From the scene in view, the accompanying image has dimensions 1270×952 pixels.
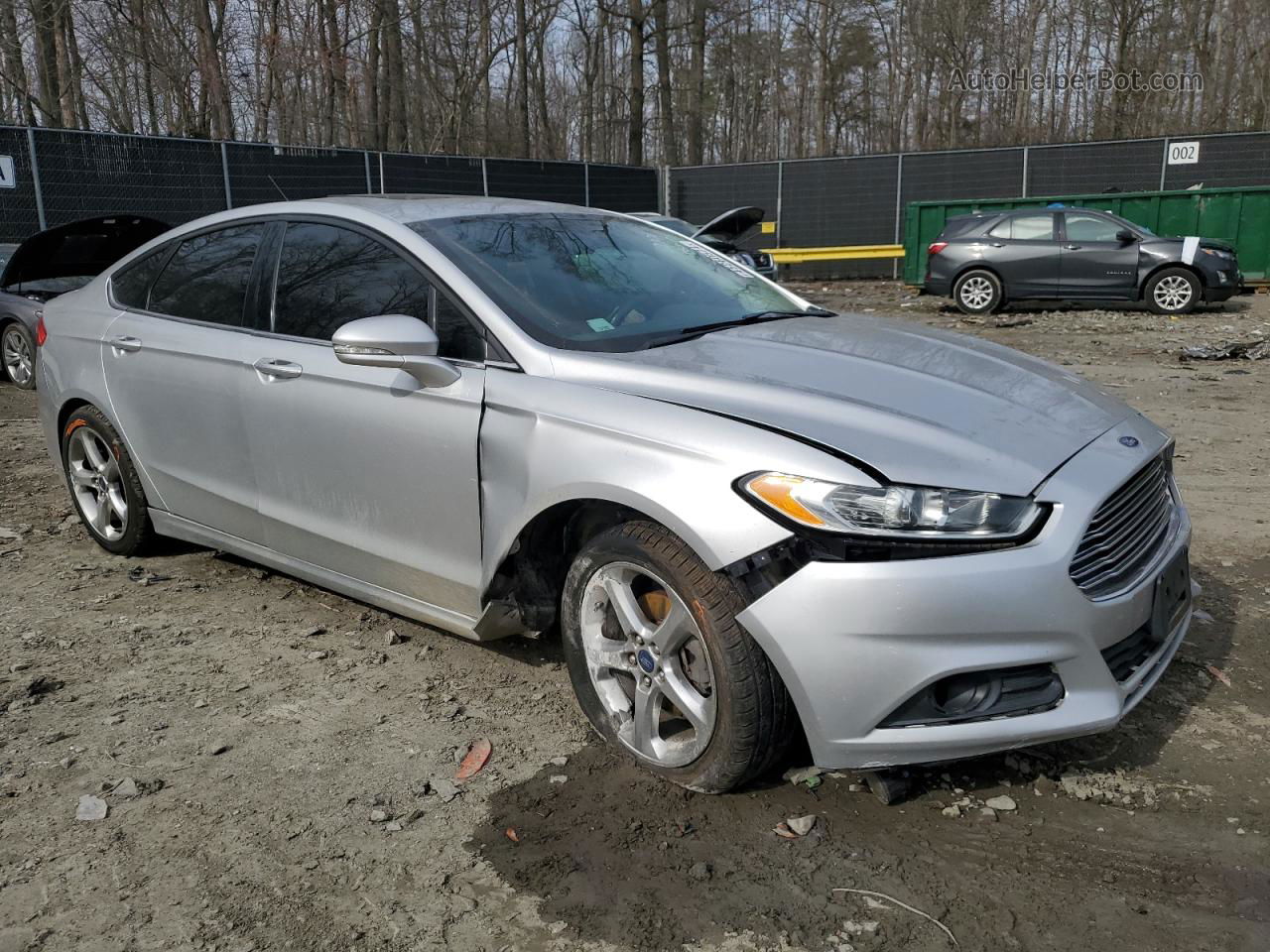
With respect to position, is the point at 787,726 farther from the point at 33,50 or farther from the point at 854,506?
the point at 33,50

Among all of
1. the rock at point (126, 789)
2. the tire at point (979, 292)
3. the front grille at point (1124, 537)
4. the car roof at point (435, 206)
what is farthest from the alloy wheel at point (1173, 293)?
the rock at point (126, 789)

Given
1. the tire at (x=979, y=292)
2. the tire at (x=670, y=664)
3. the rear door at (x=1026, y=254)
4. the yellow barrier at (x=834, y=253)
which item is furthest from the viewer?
the yellow barrier at (x=834, y=253)

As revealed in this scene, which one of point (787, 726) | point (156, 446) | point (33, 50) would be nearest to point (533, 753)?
point (787, 726)

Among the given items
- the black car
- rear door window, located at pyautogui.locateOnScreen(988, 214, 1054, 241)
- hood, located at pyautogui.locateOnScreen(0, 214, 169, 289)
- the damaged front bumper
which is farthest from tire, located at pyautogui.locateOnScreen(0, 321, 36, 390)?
rear door window, located at pyautogui.locateOnScreen(988, 214, 1054, 241)

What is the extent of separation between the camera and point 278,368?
3.83 m

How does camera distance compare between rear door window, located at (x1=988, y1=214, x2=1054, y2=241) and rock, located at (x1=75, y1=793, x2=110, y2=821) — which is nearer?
rock, located at (x1=75, y1=793, x2=110, y2=821)

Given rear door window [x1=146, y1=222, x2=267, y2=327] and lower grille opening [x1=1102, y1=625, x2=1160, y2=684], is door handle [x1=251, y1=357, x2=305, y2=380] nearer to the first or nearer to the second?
Result: rear door window [x1=146, y1=222, x2=267, y2=327]

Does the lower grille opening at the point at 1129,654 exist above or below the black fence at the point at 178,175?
below

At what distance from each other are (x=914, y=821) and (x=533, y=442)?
1.46m

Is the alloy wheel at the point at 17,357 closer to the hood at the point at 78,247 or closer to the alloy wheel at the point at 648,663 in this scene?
the hood at the point at 78,247

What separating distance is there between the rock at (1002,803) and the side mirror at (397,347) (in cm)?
196

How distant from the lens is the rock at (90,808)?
2.94 meters

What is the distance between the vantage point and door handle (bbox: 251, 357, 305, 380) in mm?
3773

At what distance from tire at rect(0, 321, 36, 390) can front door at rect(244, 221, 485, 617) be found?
749cm
